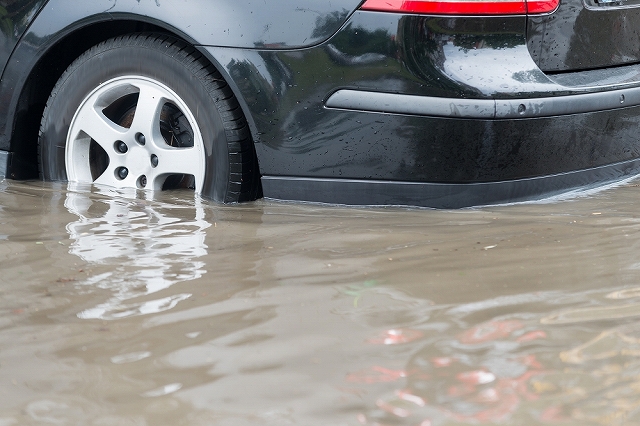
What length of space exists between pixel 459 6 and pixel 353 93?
0.43m

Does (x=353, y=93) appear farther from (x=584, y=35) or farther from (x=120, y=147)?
(x=120, y=147)

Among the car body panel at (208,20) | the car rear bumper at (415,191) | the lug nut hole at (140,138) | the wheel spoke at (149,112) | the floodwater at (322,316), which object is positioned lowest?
the floodwater at (322,316)

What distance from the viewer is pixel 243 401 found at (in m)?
1.42

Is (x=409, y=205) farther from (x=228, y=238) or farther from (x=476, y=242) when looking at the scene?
(x=228, y=238)

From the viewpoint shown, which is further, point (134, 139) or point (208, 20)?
point (134, 139)

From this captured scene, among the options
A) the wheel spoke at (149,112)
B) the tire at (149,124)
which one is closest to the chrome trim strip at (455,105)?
the tire at (149,124)

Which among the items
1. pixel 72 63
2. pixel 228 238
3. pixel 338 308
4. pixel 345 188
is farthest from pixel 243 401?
pixel 72 63

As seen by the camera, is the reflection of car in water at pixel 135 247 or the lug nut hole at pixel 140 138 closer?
the reflection of car in water at pixel 135 247

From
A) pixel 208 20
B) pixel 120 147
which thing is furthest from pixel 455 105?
pixel 120 147

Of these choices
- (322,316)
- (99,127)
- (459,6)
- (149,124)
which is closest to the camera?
(322,316)

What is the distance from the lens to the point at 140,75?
114 inches

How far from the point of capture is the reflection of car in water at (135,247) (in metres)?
1.90

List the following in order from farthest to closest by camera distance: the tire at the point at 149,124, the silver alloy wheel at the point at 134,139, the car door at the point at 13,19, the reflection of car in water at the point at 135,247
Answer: the car door at the point at 13,19
the silver alloy wheel at the point at 134,139
the tire at the point at 149,124
the reflection of car in water at the point at 135,247

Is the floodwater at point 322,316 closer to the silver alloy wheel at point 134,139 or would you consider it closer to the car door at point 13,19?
the silver alloy wheel at point 134,139
